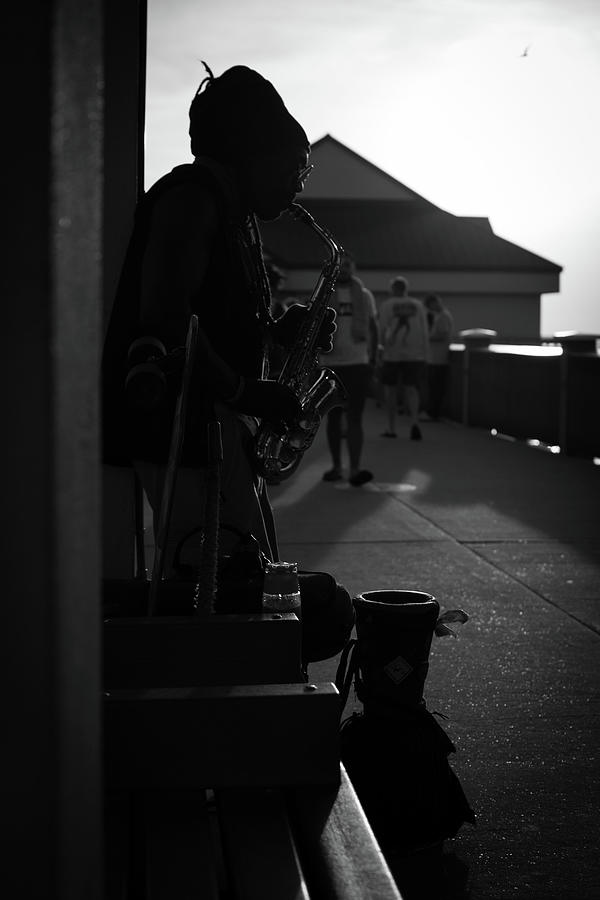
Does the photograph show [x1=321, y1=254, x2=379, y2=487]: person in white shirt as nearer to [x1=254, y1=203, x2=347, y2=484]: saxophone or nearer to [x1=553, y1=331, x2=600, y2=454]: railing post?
[x1=553, y1=331, x2=600, y2=454]: railing post

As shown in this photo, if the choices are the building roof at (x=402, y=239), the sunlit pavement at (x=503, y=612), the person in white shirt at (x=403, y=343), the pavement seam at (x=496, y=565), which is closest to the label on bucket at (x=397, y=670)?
the sunlit pavement at (x=503, y=612)

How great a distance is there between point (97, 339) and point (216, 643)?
4.47 feet

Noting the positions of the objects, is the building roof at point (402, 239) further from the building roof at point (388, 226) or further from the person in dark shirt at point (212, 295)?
the person in dark shirt at point (212, 295)

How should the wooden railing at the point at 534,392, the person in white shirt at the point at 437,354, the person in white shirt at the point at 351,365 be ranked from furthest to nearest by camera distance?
the person in white shirt at the point at 437,354 < the wooden railing at the point at 534,392 < the person in white shirt at the point at 351,365

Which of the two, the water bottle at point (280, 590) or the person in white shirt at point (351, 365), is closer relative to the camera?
the water bottle at point (280, 590)

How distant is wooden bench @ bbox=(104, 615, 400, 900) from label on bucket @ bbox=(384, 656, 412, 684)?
0.91 metres

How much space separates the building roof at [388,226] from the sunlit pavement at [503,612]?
119ft

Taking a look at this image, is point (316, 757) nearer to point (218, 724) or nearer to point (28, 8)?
point (218, 724)

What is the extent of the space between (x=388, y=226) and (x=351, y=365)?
134 feet

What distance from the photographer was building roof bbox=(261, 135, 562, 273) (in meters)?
48.4

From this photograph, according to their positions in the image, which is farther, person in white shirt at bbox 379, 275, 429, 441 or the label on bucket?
person in white shirt at bbox 379, 275, 429, 441

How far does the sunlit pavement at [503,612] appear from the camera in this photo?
306 centimetres

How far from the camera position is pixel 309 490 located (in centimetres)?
1050

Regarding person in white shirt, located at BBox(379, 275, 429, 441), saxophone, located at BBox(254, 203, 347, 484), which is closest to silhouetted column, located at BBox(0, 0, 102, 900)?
saxophone, located at BBox(254, 203, 347, 484)
